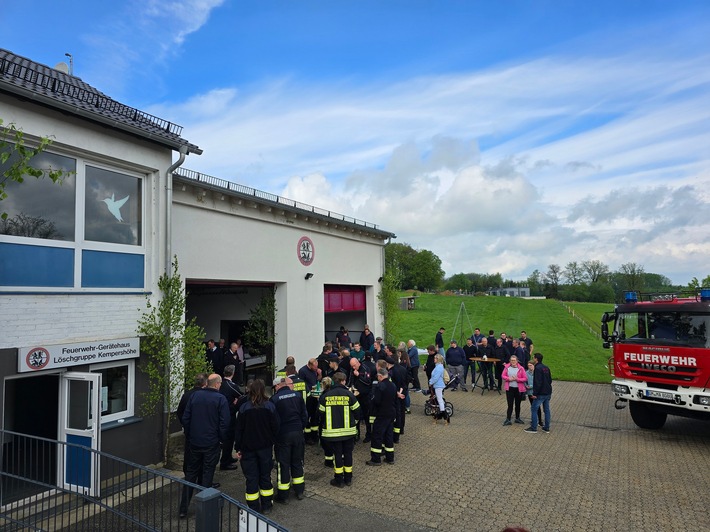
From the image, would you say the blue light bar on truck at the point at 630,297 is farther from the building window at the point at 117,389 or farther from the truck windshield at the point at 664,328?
the building window at the point at 117,389

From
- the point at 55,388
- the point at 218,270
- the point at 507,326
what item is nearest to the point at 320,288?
the point at 218,270

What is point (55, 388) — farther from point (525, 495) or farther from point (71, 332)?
point (525, 495)

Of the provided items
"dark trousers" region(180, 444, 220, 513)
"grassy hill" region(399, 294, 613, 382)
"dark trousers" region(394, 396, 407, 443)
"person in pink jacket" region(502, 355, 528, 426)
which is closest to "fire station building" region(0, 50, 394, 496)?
"dark trousers" region(180, 444, 220, 513)

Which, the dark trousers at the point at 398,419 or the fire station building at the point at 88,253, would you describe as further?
the dark trousers at the point at 398,419

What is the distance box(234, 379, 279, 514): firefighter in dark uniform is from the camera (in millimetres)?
6086

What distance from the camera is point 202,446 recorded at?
628 centimetres

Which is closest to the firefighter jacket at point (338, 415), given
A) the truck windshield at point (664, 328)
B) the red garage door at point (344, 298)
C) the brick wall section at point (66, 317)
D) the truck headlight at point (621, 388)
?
the brick wall section at point (66, 317)

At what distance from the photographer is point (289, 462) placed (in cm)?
660

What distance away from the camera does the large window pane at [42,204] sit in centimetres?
651

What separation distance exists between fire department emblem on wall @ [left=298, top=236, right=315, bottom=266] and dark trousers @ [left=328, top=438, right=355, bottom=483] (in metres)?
8.00

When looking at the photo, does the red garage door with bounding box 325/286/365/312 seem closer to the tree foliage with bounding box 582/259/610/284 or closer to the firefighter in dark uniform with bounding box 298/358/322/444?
the firefighter in dark uniform with bounding box 298/358/322/444

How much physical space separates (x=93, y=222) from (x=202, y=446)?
4212 millimetres

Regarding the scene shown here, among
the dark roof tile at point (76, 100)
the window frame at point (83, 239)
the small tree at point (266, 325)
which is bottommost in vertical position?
the small tree at point (266, 325)

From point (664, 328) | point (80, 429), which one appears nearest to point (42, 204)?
point (80, 429)
